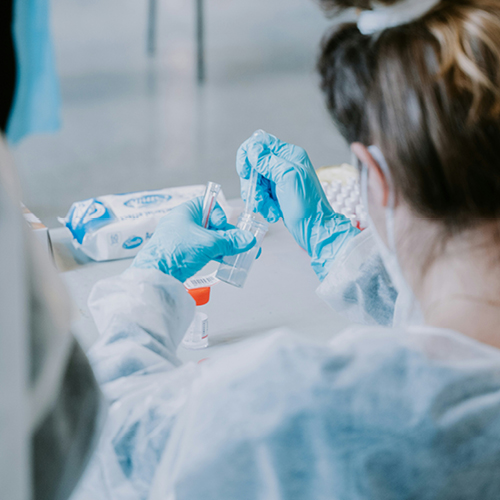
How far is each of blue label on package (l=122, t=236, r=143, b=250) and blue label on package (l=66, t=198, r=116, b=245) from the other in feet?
0.22

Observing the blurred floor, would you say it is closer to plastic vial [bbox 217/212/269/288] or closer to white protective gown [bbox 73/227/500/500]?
plastic vial [bbox 217/212/269/288]

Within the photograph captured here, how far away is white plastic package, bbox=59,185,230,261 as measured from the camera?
50.2 inches

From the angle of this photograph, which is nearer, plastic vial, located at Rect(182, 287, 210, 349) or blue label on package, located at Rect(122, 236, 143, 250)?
plastic vial, located at Rect(182, 287, 210, 349)

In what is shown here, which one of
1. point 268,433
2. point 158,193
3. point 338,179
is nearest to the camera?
point 268,433

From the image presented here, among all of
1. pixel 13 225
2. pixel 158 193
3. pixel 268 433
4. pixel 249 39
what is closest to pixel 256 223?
pixel 158 193

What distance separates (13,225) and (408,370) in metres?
0.37

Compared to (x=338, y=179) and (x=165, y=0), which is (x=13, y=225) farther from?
(x=165, y=0)

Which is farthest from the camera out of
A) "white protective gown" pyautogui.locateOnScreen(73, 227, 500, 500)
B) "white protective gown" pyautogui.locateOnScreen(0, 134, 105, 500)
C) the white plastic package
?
the white plastic package

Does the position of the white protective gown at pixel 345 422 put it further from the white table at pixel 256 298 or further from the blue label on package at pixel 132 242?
the blue label on package at pixel 132 242

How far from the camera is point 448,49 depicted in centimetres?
55

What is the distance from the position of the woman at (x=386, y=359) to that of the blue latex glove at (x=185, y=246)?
188mm

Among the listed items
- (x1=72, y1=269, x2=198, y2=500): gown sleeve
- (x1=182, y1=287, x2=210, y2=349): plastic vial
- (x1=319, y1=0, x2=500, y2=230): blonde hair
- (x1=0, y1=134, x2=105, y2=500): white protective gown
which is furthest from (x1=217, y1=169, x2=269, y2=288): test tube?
(x1=0, y1=134, x2=105, y2=500): white protective gown

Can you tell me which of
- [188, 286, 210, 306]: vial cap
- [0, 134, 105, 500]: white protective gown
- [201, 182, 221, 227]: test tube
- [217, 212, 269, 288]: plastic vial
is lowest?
[188, 286, 210, 306]: vial cap

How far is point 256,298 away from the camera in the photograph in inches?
47.1
